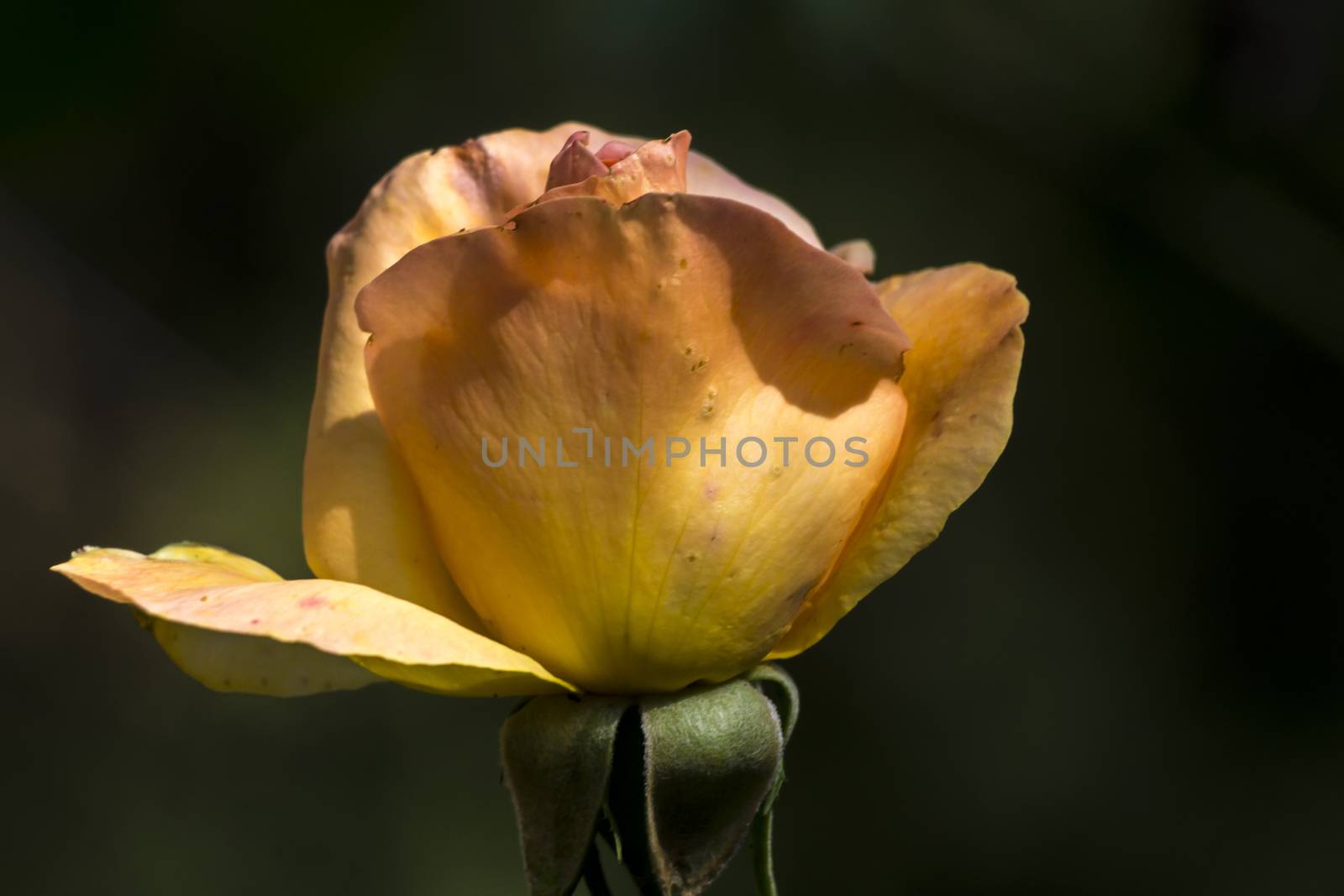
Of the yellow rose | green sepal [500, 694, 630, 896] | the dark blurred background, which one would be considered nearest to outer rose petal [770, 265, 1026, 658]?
the yellow rose

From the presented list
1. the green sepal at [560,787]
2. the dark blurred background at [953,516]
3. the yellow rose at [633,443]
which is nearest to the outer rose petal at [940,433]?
the yellow rose at [633,443]

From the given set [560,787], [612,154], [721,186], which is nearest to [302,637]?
[560,787]

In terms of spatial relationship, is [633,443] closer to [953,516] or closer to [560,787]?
[560,787]

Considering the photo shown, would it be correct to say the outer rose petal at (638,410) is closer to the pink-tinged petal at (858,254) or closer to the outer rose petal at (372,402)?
the outer rose petal at (372,402)

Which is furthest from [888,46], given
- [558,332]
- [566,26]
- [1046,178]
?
[558,332]

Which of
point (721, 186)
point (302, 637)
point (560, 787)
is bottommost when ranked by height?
point (560, 787)

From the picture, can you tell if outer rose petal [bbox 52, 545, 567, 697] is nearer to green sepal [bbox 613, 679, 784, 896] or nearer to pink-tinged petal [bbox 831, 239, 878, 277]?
green sepal [bbox 613, 679, 784, 896]

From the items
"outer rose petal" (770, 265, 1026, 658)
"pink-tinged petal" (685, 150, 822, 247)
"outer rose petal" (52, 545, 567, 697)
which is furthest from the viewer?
"pink-tinged petal" (685, 150, 822, 247)
